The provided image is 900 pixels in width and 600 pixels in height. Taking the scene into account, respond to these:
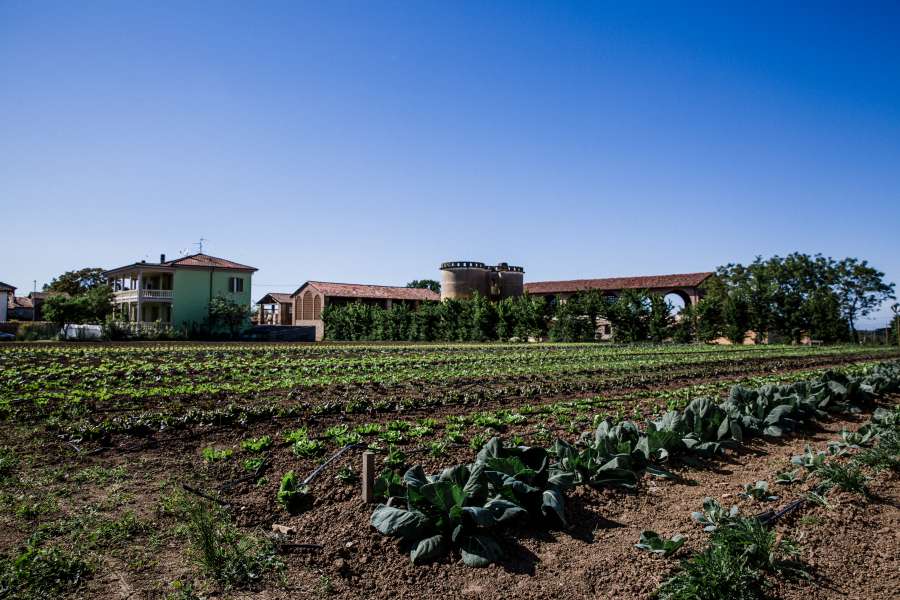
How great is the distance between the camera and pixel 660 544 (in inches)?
144

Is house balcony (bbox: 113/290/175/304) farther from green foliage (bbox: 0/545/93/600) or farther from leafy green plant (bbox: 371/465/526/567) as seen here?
leafy green plant (bbox: 371/465/526/567)

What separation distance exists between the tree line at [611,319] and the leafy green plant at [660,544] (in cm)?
3799

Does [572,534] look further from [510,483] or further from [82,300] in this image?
[82,300]

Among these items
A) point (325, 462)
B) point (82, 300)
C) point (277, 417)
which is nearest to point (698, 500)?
point (325, 462)

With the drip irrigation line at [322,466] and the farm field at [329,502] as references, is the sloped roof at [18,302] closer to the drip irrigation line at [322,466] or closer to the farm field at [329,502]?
the farm field at [329,502]

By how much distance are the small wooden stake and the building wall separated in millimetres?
43994

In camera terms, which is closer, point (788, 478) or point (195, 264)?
point (788, 478)

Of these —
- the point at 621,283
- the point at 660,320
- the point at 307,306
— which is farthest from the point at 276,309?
the point at 660,320

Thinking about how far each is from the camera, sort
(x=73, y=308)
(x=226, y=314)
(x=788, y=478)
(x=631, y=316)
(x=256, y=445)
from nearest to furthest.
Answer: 1. (x=788, y=478)
2. (x=256, y=445)
3. (x=73, y=308)
4. (x=631, y=316)
5. (x=226, y=314)

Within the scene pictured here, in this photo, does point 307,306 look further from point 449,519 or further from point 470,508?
point 470,508

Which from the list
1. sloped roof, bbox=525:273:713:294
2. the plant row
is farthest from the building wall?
the plant row

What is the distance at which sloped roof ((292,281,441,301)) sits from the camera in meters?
57.6

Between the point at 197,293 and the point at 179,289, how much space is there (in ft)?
4.66

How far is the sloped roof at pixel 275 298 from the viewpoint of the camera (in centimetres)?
6825
